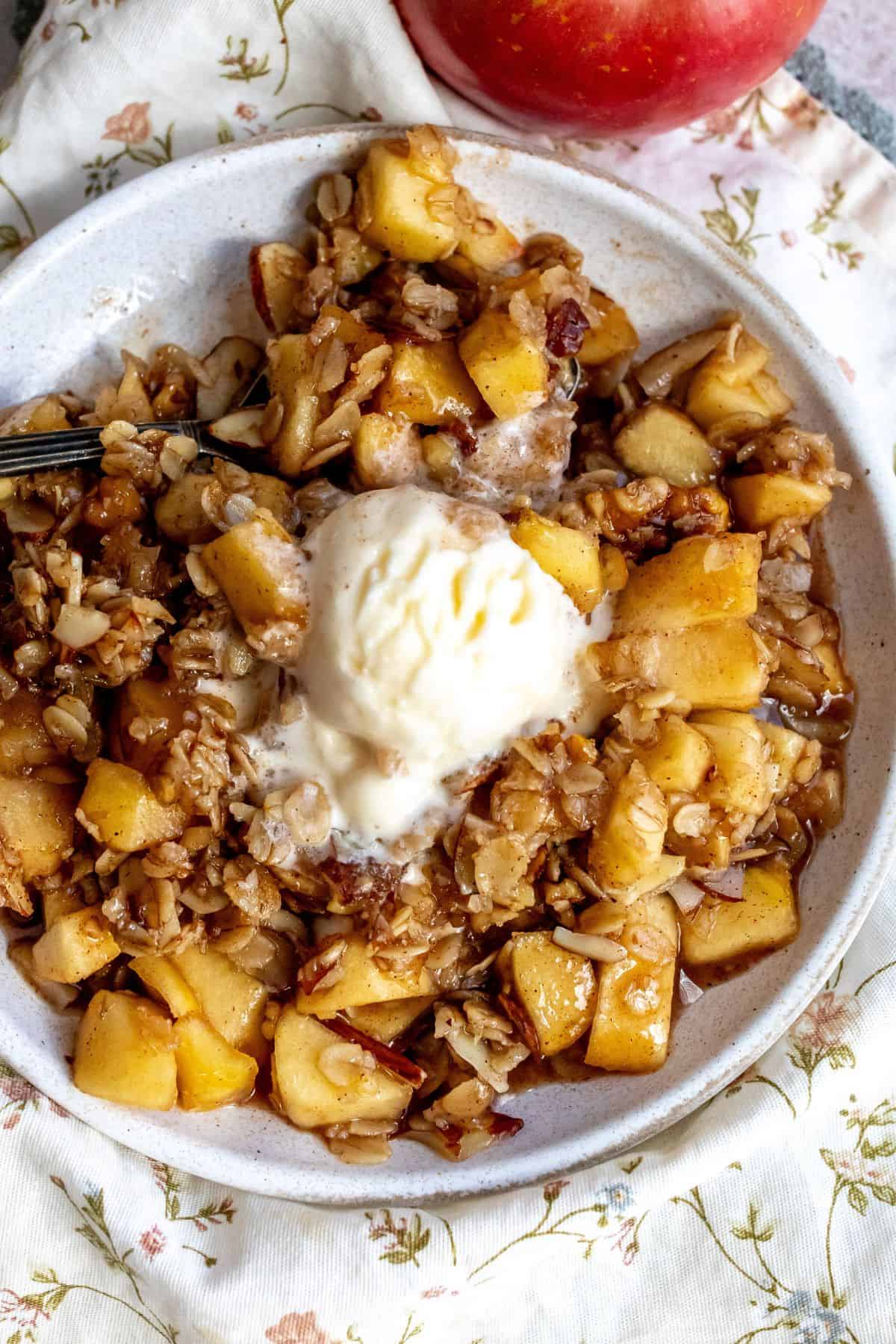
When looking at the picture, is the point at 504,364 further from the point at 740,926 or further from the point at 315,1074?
the point at 315,1074

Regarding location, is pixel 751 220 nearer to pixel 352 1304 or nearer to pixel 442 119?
pixel 442 119

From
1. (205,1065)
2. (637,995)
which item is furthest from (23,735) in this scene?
(637,995)

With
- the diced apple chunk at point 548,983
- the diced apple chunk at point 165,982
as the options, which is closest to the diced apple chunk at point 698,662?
the diced apple chunk at point 548,983

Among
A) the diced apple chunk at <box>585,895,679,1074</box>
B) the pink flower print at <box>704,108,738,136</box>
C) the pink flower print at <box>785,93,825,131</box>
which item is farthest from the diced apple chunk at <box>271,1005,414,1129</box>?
the pink flower print at <box>785,93,825,131</box>

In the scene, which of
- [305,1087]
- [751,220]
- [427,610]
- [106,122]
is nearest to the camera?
[427,610]

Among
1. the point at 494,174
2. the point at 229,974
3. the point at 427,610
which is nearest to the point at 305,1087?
the point at 229,974

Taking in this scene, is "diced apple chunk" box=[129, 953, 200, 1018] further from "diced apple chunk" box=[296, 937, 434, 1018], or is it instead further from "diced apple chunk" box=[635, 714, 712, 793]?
"diced apple chunk" box=[635, 714, 712, 793]
